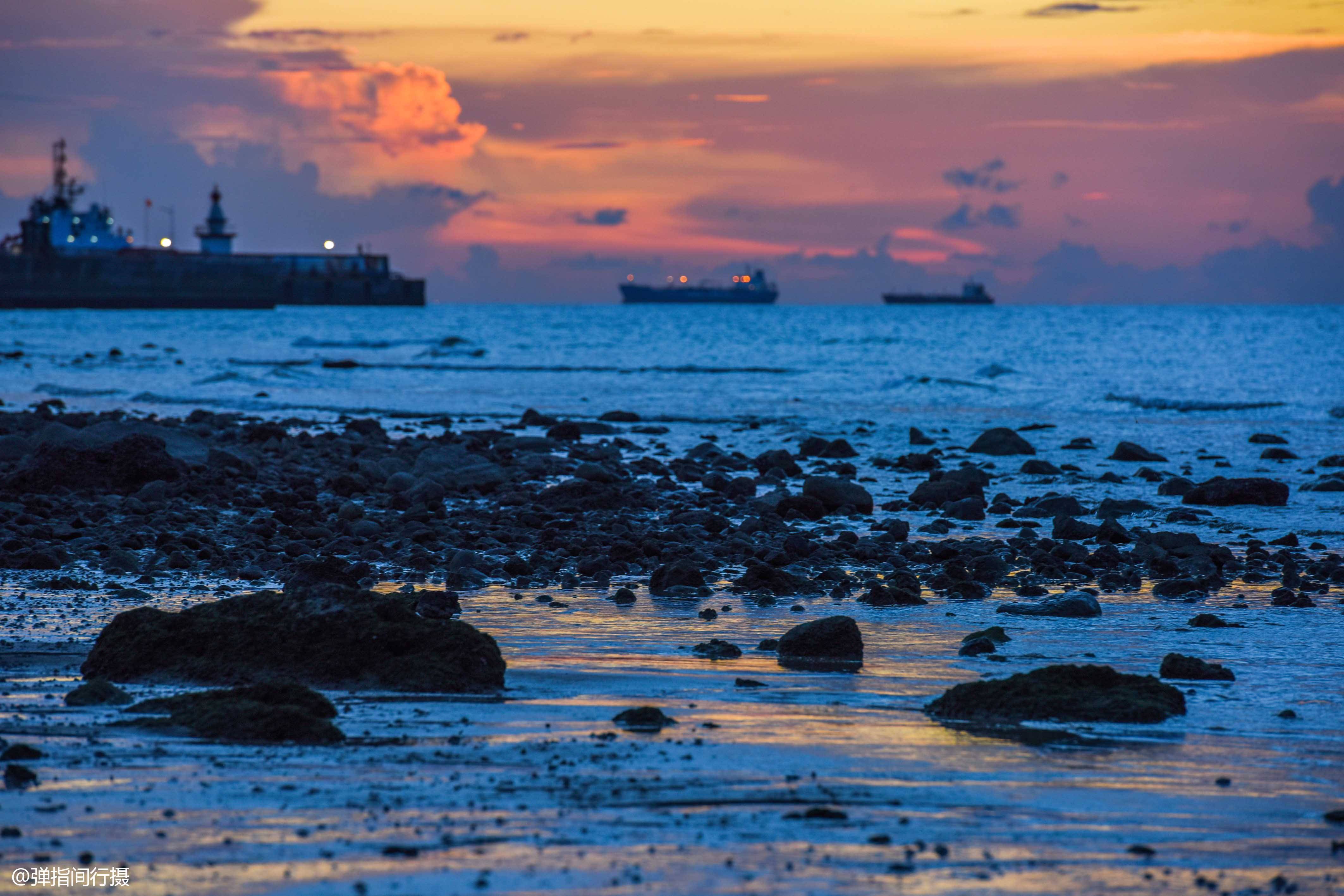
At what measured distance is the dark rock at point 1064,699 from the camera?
5125 millimetres

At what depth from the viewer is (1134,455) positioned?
17.1 metres

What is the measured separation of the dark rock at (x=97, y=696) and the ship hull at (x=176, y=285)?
116 metres

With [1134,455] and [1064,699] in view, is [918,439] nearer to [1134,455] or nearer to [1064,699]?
[1134,455]

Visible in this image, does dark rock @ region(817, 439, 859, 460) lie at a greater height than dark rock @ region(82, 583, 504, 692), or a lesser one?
lesser

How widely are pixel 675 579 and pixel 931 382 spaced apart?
2794 cm

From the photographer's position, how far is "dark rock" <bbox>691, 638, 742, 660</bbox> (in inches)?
247

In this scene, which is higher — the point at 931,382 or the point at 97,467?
the point at 931,382

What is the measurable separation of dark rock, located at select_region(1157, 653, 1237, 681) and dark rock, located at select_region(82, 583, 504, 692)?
2.80 metres

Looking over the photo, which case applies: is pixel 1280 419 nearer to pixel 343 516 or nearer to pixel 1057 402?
pixel 1057 402

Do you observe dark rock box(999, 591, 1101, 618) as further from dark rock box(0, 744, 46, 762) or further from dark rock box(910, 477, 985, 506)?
dark rock box(0, 744, 46, 762)

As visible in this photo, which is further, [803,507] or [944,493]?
[944,493]

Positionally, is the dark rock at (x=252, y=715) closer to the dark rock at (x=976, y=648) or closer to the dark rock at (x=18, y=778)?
the dark rock at (x=18, y=778)

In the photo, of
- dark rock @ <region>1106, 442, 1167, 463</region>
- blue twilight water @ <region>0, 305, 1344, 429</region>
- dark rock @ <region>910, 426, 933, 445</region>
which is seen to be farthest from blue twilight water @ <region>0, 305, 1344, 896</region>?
blue twilight water @ <region>0, 305, 1344, 429</region>

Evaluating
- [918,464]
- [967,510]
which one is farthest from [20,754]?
[918,464]
